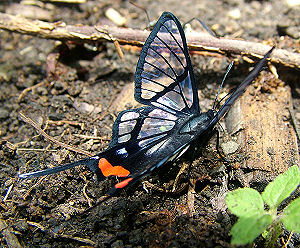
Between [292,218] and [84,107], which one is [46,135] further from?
[292,218]

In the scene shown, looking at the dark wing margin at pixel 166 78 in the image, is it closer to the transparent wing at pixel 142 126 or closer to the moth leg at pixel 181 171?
the transparent wing at pixel 142 126

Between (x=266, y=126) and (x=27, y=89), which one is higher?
(x=266, y=126)

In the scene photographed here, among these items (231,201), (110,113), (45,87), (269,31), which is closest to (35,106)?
(45,87)

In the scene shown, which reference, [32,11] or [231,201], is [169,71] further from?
[32,11]

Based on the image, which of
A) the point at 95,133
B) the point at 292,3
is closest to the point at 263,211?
the point at 95,133

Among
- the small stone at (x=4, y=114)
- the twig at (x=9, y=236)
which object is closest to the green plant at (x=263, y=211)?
the twig at (x=9, y=236)

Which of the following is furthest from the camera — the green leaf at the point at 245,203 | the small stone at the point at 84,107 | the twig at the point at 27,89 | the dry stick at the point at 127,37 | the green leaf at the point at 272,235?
the twig at the point at 27,89

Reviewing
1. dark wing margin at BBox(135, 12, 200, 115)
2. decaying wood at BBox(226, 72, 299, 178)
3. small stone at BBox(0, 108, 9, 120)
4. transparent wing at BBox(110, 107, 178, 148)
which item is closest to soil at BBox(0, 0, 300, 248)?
small stone at BBox(0, 108, 9, 120)
